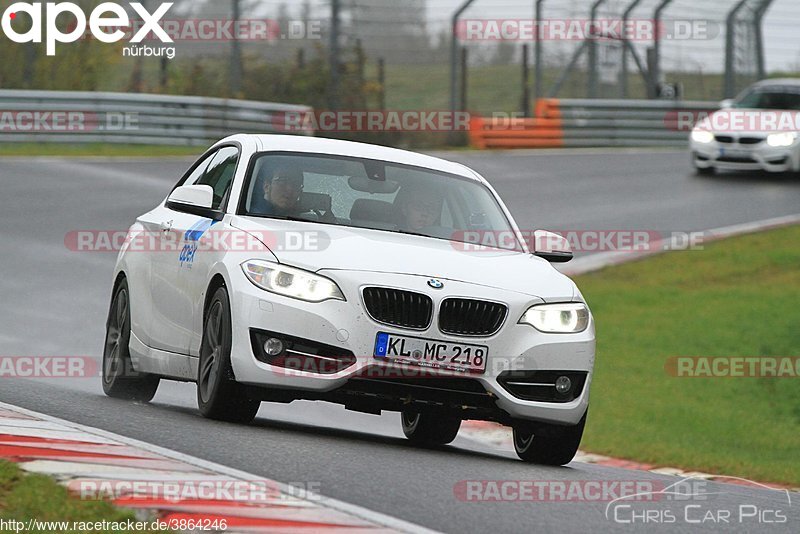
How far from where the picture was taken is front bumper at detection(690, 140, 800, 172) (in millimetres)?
26281

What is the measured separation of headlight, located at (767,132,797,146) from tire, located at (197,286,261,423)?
1929 centimetres

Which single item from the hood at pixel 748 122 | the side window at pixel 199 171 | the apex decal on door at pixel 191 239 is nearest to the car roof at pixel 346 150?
the side window at pixel 199 171

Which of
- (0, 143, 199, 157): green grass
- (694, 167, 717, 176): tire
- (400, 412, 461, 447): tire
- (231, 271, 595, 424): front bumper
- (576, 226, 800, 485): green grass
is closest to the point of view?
(231, 271, 595, 424): front bumper

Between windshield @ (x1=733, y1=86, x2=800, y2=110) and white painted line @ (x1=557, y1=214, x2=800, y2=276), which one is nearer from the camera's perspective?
white painted line @ (x1=557, y1=214, x2=800, y2=276)

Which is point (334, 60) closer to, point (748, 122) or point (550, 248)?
point (748, 122)

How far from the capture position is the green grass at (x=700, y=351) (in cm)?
1157

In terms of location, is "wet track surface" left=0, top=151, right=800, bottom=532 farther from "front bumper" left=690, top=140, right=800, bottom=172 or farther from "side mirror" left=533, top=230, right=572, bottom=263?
"side mirror" left=533, top=230, right=572, bottom=263

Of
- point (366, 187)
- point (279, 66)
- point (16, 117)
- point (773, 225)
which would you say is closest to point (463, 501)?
point (366, 187)

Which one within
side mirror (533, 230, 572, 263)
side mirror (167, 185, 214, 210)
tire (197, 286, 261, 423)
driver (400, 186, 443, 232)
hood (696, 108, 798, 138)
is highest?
side mirror (167, 185, 214, 210)

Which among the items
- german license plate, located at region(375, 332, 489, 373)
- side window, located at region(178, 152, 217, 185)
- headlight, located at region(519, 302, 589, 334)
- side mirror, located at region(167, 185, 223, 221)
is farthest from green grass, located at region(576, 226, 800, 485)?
side mirror, located at region(167, 185, 223, 221)

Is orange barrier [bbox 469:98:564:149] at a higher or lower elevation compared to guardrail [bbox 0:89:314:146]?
lower

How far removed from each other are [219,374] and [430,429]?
2526 millimetres

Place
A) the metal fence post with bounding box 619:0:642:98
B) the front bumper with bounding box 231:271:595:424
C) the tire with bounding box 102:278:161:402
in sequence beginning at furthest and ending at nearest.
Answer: the metal fence post with bounding box 619:0:642:98 → the tire with bounding box 102:278:161:402 → the front bumper with bounding box 231:271:595:424

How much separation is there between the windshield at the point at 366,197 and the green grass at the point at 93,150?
17.9m
